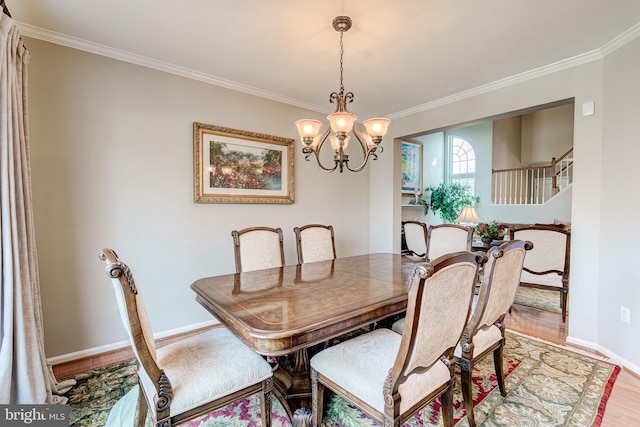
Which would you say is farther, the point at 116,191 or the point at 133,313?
the point at 116,191

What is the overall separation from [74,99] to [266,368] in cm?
255

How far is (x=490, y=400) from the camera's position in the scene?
1.82 metres

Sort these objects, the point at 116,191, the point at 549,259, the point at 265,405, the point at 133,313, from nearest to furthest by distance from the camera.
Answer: the point at 133,313 < the point at 265,405 < the point at 116,191 < the point at 549,259

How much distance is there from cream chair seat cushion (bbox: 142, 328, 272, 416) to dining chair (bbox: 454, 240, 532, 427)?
1058 mm

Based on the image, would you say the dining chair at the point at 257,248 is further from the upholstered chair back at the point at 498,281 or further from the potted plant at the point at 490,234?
the potted plant at the point at 490,234

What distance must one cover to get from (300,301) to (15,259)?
1612 mm

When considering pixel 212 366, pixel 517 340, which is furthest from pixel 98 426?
pixel 517 340

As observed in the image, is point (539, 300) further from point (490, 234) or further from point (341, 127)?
point (341, 127)

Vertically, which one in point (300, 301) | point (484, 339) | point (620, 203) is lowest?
point (484, 339)

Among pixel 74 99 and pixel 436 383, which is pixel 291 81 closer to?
pixel 74 99

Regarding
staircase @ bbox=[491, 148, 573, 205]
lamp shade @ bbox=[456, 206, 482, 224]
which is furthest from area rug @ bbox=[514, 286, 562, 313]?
staircase @ bbox=[491, 148, 573, 205]

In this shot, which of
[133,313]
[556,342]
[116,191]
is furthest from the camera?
[556,342]

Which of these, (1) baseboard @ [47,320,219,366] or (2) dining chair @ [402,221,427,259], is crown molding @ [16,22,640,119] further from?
(1) baseboard @ [47,320,219,366]

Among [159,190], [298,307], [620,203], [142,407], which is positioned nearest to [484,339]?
[298,307]
